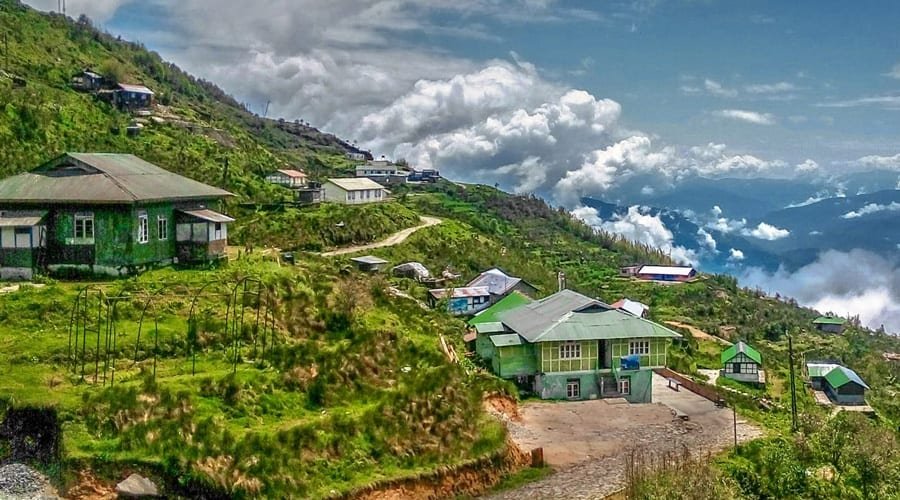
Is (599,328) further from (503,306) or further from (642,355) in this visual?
(503,306)

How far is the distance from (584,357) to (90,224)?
19924mm

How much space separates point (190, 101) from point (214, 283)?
80.1 meters

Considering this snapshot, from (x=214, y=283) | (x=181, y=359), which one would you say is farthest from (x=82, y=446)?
(x=214, y=283)

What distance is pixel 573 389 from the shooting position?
35938mm

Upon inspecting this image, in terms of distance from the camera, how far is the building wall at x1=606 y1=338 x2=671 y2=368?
3616cm

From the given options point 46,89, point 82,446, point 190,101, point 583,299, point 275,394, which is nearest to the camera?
point 82,446

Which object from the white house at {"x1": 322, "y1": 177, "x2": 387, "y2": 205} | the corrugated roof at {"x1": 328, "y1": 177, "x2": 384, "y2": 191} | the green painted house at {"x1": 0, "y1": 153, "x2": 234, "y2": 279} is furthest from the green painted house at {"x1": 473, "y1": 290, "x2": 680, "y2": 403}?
the corrugated roof at {"x1": 328, "y1": 177, "x2": 384, "y2": 191}

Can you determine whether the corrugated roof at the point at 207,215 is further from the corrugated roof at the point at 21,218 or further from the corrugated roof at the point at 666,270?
the corrugated roof at the point at 666,270

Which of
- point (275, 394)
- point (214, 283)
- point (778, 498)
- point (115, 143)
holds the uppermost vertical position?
point (115, 143)

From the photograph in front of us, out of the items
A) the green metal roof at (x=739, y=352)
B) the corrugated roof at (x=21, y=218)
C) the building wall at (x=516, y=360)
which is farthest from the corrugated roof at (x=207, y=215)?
the green metal roof at (x=739, y=352)

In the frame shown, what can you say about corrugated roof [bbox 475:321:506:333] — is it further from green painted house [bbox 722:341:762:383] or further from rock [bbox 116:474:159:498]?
rock [bbox 116:474:159:498]

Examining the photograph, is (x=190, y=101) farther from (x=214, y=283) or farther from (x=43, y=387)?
(x=43, y=387)

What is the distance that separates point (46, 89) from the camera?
64.1 meters

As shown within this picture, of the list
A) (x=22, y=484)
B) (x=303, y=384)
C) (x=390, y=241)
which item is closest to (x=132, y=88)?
(x=390, y=241)
